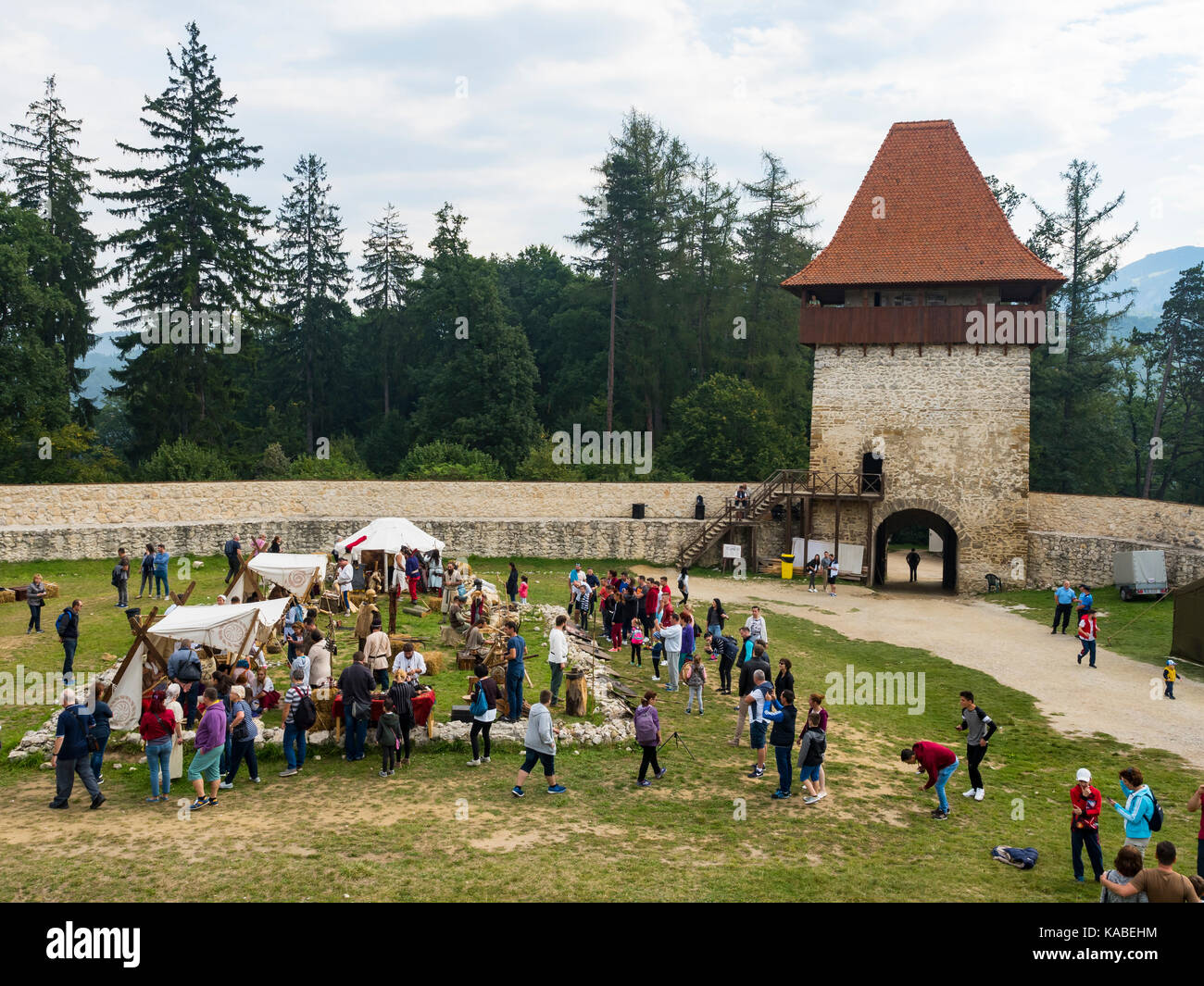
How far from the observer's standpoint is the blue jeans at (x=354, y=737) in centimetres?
1166

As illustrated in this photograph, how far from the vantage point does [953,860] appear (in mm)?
9336

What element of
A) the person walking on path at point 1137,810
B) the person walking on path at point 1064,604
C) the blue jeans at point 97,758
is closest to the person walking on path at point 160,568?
the blue jeans at point 97,758

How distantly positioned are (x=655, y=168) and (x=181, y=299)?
86.7ft

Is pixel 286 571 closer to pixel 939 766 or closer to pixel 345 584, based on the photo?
pixel 345 584

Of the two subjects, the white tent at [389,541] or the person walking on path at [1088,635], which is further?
the white tent at [389,541]

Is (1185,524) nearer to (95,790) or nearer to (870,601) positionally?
(870,601)

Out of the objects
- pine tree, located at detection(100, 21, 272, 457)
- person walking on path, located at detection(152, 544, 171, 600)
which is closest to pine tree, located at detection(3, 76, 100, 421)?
pine tree, located at detection(100, 21, 272, 457)

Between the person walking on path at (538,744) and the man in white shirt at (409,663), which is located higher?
the man in white shirt at (409,663)

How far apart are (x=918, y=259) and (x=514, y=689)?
23210 millimetres

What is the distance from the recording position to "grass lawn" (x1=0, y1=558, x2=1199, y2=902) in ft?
27.3

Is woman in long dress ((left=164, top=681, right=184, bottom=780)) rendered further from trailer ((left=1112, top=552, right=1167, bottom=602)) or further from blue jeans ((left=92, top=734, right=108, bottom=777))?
trailer ((left=1112, top=552, right=1167, bottom=602))

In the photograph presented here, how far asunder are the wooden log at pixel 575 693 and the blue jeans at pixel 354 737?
3331mm

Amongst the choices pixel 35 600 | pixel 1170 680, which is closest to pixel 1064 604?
pixel 1170 680

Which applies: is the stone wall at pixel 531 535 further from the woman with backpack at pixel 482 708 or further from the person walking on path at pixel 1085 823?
the person walking on path at pixel 1085 823
